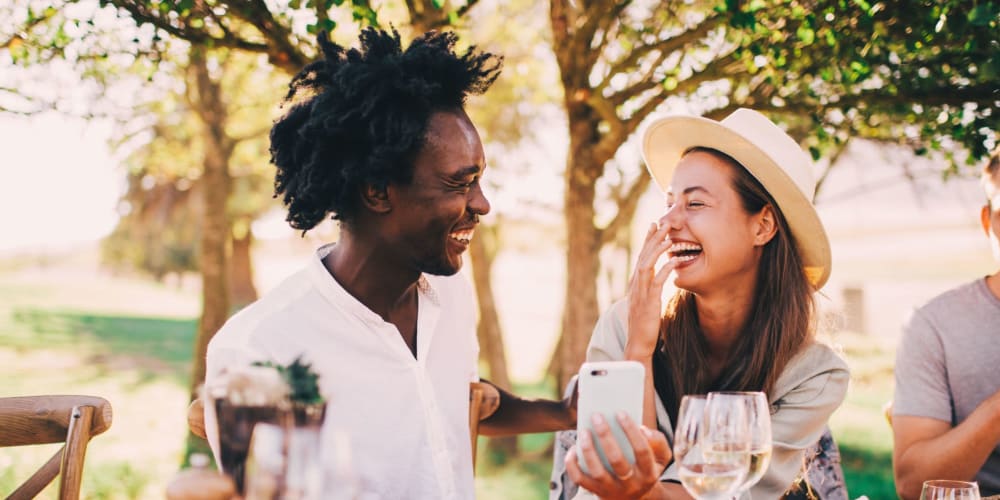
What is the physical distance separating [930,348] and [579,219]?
335cm

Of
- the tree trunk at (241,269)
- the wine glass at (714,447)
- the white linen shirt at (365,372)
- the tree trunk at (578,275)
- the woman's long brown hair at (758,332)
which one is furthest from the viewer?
the tree trunk at (241,269)

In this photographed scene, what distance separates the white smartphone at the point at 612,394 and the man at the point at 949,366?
5.56 ft

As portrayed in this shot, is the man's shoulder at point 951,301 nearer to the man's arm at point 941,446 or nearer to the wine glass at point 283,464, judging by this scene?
the man's arm at point 941,446

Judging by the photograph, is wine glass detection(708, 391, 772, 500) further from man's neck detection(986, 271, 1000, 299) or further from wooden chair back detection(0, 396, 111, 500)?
man's neck detection(986, 271, 1000, 299)

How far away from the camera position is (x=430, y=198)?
2637 mm

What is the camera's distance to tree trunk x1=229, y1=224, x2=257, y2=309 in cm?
2708

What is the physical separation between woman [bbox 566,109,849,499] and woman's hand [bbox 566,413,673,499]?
2.49ft

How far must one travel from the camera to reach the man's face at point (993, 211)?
3.28 m

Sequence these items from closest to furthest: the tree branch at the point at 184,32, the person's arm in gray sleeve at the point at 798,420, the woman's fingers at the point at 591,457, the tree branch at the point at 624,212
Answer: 1. the woman's fingers at the point at 591,457
2. the person's arm in gray sleeve at the point at 798,420
3. the tree branch at the point at 184,32
4. the tree branch at the point at 624,212

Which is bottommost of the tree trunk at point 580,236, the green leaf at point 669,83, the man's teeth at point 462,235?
the man's teeth at point 462,235

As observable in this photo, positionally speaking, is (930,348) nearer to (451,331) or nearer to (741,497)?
(741,497)

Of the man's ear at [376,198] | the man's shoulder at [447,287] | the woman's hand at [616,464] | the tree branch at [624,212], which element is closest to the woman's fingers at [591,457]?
the woman's hand at [616,464]

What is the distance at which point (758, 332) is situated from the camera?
317 cm

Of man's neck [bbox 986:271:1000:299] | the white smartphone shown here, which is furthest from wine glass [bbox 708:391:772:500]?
man's neck [bbox 986:271:1000:299]
